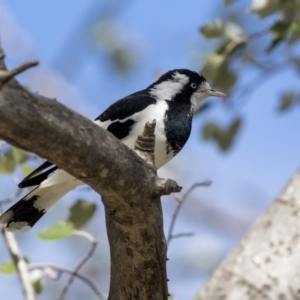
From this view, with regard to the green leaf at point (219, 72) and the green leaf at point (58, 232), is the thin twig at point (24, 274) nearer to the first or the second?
the green leaf at point (58, 232)

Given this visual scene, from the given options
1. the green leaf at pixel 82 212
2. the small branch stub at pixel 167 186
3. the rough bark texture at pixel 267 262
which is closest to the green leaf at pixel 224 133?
the rough bark texture at pixel 267 262

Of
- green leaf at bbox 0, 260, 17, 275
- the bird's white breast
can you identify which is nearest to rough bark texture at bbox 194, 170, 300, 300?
the bird's white breast

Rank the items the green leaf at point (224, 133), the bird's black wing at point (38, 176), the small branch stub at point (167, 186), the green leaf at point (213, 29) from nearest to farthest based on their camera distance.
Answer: the small branch stub at point (167, 186)
the bird's black wing at point (38, 176)
the green leaf at point (213, 29)
the green leaf at point (224, 133)

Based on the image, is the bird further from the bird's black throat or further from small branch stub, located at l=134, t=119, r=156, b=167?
small branch stub, located at l=134, t=119, r=156, b=167

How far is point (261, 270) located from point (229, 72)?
93 cm

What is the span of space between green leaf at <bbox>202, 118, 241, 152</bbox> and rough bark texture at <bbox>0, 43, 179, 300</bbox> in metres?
1.61

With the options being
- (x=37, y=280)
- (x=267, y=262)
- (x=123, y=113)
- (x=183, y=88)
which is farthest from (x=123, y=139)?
(x=267, y=262)

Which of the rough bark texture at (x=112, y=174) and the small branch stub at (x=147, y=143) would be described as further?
the small branch stub at (x=147, y=143)

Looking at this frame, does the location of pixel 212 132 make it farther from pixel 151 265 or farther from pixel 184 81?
pixel 151 265

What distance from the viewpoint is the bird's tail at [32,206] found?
2990 mm

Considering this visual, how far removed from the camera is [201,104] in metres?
3.74

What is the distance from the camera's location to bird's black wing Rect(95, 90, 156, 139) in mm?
3105

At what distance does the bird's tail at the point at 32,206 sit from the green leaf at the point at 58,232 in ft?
0.25

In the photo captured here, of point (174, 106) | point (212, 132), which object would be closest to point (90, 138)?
point (174, 106)
